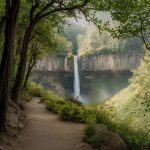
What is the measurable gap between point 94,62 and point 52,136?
59.8m

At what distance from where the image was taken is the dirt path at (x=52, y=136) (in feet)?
35.9

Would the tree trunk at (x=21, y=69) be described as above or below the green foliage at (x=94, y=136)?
above

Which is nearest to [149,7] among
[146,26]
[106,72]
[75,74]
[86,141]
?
[146,26]

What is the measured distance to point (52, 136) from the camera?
41.8 ft

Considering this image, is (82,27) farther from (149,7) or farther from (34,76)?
(149,7)

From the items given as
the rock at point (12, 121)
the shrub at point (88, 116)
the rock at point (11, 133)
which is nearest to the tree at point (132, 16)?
the shrub at point (88, 116)

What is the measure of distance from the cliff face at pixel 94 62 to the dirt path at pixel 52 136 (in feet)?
169

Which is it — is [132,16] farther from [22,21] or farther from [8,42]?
[22,21]

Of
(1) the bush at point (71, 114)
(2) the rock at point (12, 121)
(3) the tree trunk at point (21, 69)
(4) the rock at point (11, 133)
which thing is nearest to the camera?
(4) the rock at point (11, 133)

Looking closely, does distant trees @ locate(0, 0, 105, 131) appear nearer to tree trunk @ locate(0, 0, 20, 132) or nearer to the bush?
tree trunk @ locate(0, 0, 20, 132)

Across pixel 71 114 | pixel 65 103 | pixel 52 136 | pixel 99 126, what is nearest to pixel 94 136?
pixel 99 126

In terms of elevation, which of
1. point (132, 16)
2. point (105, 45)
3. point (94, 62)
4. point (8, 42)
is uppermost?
point (105, 45)

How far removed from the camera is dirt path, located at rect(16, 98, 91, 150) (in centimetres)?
1095

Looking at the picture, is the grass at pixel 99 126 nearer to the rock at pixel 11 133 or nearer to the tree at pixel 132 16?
the rock at pixel 11 133
